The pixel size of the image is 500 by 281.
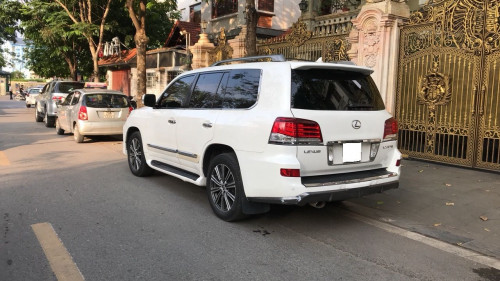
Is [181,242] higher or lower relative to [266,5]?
lower

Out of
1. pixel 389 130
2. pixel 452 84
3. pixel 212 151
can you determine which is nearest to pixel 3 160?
pixel 212 151

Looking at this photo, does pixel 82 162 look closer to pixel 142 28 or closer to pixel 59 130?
pixel 59 130

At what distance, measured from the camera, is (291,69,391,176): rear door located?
4.38 meters

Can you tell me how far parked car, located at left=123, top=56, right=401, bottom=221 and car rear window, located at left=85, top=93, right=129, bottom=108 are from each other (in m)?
6.80

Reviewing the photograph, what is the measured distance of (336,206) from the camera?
5.92 meters

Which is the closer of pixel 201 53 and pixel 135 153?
pixel 135 153

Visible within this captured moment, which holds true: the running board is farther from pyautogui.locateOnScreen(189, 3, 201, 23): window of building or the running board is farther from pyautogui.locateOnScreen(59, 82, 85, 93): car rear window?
pyautogui.locateOnScreen(189, 3, 201, 23): window of building

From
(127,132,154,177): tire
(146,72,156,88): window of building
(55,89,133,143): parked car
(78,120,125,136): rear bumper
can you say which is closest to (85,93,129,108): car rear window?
(55,89,133,143): parked car

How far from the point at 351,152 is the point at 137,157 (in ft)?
13.6

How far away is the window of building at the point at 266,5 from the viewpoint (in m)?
20.2

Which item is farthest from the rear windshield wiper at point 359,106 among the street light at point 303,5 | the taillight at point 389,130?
the street light at point 303,5

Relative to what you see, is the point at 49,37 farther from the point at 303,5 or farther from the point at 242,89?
the point at 242,89

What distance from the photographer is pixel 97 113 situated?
457 inches

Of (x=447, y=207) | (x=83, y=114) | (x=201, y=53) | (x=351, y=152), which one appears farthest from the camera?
(x=201, y=53)
